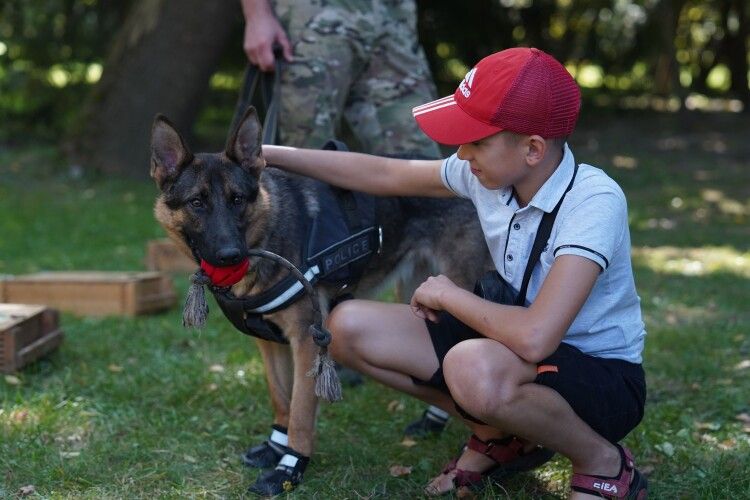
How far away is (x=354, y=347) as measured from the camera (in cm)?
346

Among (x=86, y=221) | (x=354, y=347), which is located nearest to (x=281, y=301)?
(x=354, y=347)

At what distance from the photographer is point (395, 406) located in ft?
15.2

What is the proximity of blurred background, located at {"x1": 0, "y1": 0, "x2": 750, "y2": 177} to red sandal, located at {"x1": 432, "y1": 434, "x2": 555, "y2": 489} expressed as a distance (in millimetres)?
6049

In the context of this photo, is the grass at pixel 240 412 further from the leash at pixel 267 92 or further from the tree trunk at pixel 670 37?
the tree trunk at pixel 670 37

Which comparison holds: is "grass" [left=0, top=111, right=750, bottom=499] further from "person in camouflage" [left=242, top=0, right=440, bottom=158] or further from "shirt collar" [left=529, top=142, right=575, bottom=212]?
"person in camouflage" [left=242, top=0, right=440, bottom=158]

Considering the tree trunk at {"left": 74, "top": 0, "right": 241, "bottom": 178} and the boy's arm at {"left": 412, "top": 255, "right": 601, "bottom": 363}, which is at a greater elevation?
the boy's arm at {"left": 412, "top": 255, "right": 601, "bottom": 363}

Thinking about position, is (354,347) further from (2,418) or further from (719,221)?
(719,221)

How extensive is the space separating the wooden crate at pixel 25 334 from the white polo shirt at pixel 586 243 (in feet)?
8.91

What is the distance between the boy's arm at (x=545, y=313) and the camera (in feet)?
9.59

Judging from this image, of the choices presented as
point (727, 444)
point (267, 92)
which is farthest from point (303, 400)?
point (727, 444)

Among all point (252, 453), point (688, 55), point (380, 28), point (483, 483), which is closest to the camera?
point (483, 483)

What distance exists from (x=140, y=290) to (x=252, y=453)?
252cm

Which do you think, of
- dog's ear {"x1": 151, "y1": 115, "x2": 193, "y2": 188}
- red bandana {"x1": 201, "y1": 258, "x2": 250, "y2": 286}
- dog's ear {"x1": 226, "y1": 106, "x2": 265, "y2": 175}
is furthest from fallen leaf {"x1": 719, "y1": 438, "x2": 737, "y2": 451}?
dog's ear {"x1": 151, "y1": 115, "x2": 193, "y2": 188}

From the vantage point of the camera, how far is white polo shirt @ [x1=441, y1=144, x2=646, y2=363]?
299 cm
